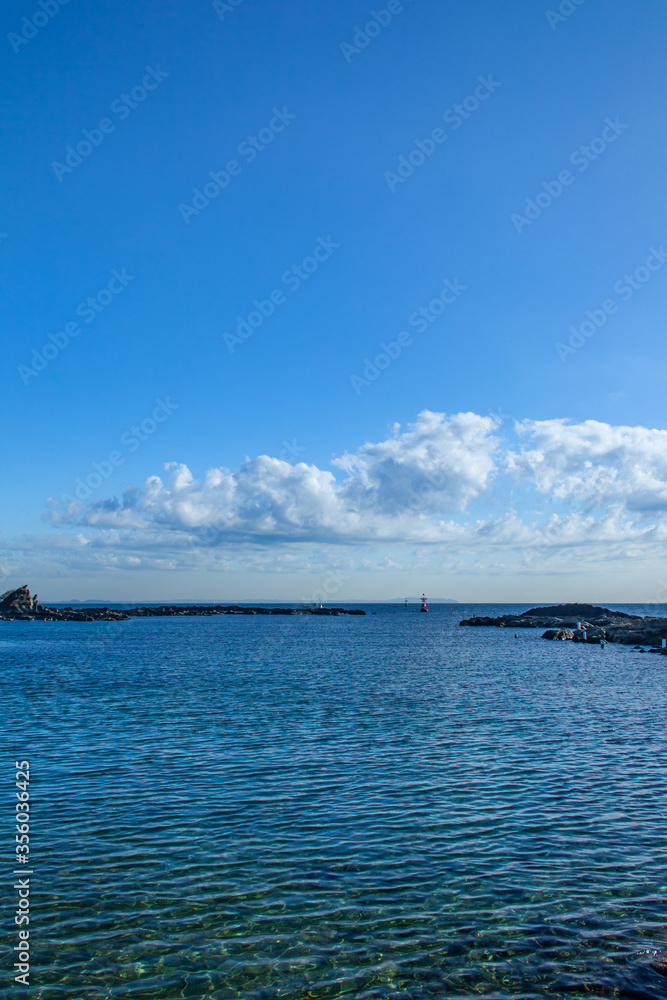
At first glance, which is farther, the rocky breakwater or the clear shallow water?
the rocky breakwater

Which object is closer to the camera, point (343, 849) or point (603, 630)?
point (343, 849)

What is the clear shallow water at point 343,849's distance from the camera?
12555 mm

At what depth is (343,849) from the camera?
59.9 feet

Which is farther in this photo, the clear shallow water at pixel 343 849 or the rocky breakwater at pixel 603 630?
the rocky breakwater at pixel 603 630

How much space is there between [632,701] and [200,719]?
30882 millimetres

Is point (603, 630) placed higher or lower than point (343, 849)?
lower

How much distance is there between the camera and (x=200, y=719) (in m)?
37.2

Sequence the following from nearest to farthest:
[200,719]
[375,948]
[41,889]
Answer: [375,948] → [41,889] → [200,719]

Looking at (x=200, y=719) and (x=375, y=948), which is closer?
(x=375, y=948)

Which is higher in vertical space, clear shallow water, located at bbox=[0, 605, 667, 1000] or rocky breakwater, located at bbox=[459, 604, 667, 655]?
clear shallow water, located at bbox=[0, 605, 667, 1000]

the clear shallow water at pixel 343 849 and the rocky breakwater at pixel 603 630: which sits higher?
the clear shallow water at pixel 343 849

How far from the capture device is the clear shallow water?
12.6m

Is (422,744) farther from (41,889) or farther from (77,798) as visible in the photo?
(41,889)

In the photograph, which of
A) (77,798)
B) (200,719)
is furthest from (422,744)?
(77,798)
